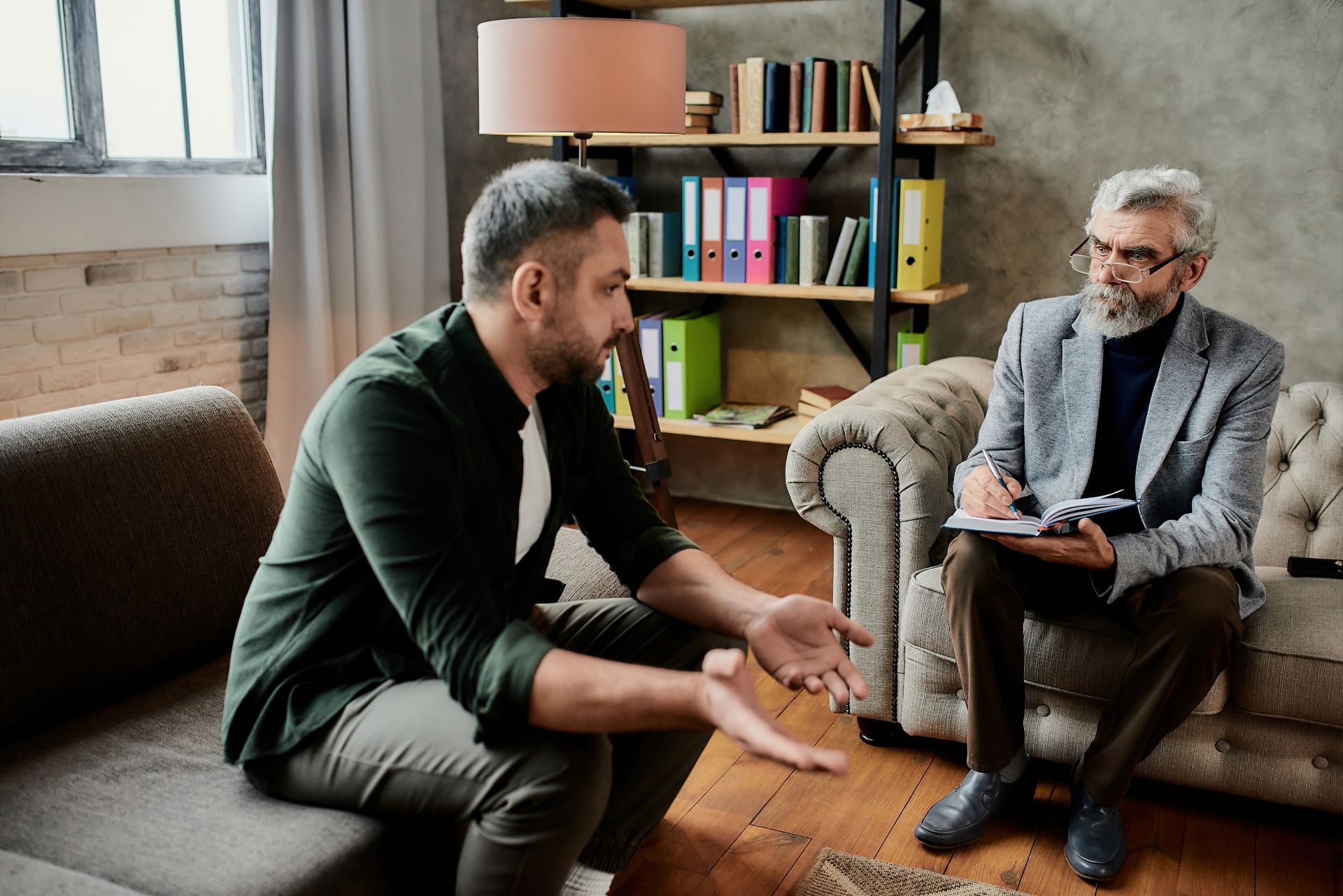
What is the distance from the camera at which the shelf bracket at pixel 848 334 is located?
3576 millimetres

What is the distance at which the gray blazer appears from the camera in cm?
186

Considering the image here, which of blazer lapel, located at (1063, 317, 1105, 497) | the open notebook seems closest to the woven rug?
the open notebook

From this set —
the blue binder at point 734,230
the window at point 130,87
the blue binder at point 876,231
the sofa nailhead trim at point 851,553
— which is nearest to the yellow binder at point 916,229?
the blue binder at point 876,231

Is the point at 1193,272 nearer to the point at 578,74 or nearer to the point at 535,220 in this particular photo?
the point at 535,220

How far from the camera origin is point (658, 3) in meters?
3.37

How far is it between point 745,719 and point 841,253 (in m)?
2.29

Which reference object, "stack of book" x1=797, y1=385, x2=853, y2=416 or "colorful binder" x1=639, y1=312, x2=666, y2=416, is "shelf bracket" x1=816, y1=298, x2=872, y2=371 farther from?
"colorful binder" x1=639, y1=312, x2=666, y2=416

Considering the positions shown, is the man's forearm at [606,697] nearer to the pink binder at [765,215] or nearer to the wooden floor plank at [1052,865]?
the wooden floor plank at [1052,865]

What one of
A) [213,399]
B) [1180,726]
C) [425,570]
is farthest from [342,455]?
[1180,726]

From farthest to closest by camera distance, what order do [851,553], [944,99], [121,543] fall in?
1. [944,99]
2. [851,553]
3. [121,543]

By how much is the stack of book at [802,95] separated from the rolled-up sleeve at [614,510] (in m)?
1.80

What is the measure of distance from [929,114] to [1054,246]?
23.5 inches

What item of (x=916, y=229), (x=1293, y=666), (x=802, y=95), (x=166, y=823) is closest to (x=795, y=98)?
(x=802, y=95)

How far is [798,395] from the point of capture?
147 inches
